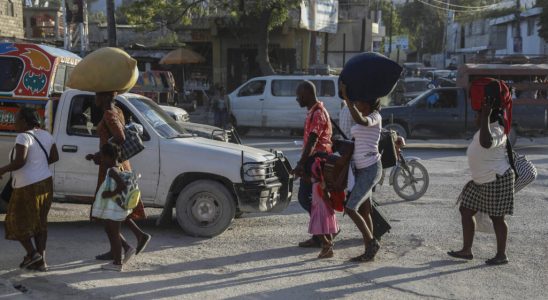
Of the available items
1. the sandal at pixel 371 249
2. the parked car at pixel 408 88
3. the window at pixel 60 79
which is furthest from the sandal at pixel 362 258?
the parked car at pixel 408 88

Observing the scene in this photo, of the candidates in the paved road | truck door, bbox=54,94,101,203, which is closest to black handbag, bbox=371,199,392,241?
the paved road

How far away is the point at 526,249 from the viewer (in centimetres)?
672

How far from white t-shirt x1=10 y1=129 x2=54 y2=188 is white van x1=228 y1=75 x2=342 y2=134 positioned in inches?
540

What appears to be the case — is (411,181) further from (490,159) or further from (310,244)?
(490,159)

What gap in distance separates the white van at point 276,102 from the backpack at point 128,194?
13669 mm

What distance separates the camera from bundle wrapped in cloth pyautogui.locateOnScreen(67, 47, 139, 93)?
5805 mm

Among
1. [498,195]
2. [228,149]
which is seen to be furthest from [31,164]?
[498,195]

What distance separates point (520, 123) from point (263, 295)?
13.3 meters

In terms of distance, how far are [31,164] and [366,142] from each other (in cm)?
303

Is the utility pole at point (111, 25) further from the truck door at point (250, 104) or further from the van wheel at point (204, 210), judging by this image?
the van wheel at point (204, 210)

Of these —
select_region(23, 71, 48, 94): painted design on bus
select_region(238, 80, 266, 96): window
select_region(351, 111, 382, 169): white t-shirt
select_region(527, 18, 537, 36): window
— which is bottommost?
select_region(351, 111, 382, 169): white t-shirt

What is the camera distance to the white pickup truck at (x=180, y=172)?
23.1 ft

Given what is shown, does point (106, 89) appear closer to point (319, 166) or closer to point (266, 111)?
point (319, 166)

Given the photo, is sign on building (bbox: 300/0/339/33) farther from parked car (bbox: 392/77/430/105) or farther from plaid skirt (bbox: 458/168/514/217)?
plaid skirt (bbox: 458/168/514/217)
